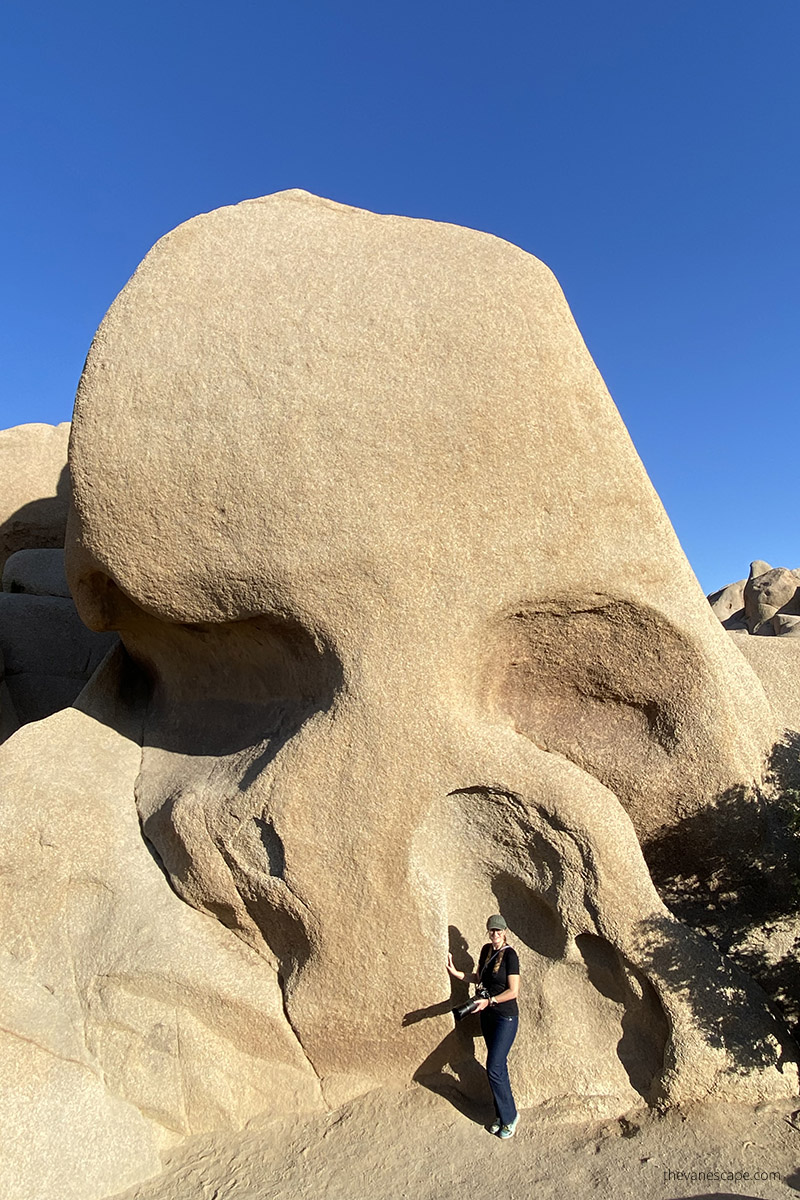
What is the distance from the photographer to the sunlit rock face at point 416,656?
3.89 metres

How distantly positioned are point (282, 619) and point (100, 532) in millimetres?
1083

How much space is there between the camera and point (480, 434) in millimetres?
4035

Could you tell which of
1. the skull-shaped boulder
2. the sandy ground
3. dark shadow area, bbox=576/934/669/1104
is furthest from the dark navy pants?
dark shadow area, bbox=576/934/669/1104

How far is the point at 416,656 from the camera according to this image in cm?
395

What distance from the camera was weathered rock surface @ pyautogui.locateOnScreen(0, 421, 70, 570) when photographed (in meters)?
8.46

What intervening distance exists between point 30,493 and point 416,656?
20.4 ft

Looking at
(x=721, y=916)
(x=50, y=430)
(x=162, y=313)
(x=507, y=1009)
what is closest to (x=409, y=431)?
(x=162, y=313)

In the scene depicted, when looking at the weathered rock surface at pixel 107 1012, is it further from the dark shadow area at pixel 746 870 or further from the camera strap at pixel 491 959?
the dark shadow area at pixel 746 870

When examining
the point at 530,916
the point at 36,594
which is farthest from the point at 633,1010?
the point at 36,594

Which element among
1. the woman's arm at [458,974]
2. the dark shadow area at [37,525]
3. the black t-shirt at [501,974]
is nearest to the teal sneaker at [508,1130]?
the black t-shirt at [501,974]

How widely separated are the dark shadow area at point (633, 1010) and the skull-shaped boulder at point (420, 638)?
1 centimetres

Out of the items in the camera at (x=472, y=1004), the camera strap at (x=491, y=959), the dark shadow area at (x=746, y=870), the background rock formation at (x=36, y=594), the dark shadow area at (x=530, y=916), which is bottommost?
the camera at (x=472, y=1004)

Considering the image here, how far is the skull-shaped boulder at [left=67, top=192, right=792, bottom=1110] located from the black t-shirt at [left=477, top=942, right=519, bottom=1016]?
0.27 meters

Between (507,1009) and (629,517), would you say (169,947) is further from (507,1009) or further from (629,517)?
(629,517)
